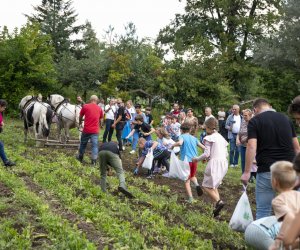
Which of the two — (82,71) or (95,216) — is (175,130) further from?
(82,71)

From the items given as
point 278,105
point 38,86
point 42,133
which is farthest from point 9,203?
point 278,105

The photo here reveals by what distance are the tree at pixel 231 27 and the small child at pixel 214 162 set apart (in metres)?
28.9

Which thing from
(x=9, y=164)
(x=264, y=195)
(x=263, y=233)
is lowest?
(x=9, y=164)

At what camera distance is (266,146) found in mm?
5672

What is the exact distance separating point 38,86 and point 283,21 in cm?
1844

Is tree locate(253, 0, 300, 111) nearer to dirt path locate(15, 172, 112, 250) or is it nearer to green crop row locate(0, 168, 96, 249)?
dirt path locate(15, 172, 112, 250)

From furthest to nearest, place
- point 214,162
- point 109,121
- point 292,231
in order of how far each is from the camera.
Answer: point 109,121 < point 214,162 < point 292,231

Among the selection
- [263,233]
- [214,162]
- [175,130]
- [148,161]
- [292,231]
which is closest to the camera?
[292,231]

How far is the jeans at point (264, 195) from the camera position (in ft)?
18.3

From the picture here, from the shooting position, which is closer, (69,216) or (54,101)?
(69,216)

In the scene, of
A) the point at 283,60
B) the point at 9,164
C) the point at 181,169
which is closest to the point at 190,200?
the point at 181,169

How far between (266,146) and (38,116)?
11326 millimetres

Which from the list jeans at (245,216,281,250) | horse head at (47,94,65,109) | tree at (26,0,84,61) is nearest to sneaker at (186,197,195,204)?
jeans at (245,216,281,250)

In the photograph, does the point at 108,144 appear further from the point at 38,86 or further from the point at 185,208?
the point at 38,86
